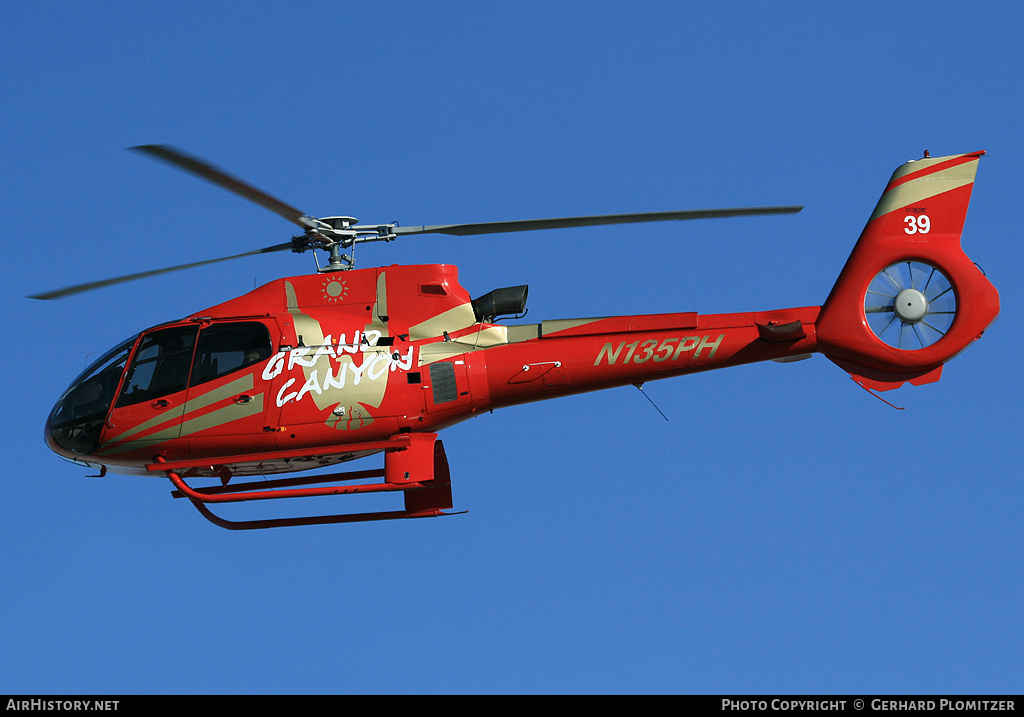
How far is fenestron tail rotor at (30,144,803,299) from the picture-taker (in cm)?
1518

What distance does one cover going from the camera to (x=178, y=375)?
17.4 metres

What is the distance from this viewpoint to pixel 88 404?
57.9 feet

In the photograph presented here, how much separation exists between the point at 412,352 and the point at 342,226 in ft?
6.72

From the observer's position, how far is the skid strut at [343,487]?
16641 millimetres

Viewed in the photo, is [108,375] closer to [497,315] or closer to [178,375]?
[178,375]

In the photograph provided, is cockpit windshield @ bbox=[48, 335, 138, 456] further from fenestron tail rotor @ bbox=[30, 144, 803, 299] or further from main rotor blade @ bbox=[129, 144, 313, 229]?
main rotor blade @ bbox=[129, 144, 313, 229]

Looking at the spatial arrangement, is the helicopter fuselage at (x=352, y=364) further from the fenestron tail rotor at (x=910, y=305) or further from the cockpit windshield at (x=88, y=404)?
the fenestron tail rotor at (x=910, y=305)

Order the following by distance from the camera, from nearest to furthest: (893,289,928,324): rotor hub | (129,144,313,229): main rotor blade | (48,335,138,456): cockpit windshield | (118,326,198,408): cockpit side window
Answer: (129,144,313,229): main rotor blade, (893,289,928,324): rotor hub, (118,326,198,408): cockpit side window, (48,335,138,456): cockpit windshield

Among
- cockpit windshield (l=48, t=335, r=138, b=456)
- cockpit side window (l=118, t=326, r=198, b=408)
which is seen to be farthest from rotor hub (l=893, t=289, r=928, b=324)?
cockpit windshield (l=48, t=335, r=138, b=456)

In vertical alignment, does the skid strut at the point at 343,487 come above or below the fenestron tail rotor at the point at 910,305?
below

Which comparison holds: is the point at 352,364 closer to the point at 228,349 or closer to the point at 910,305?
the point at 228,349

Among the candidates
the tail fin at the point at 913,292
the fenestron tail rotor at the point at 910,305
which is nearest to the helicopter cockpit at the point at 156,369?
the tail fin at the point at 913,292

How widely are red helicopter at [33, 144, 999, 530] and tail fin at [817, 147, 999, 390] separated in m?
0.02

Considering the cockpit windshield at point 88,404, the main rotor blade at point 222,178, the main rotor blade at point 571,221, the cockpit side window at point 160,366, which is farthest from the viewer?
the cockpit windshield at point 88,404
